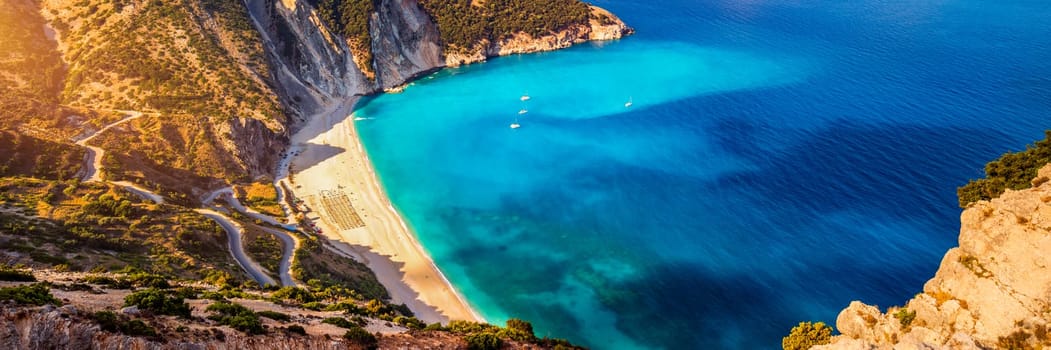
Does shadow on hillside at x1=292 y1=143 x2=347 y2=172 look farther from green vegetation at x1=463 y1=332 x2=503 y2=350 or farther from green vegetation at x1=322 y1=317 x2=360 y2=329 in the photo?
green vegetation at x1=463 y1=332 x2=503 y2=350

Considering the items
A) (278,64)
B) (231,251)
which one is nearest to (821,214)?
(231,251)

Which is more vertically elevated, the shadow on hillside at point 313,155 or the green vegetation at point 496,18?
the green vegetation at point 496,18

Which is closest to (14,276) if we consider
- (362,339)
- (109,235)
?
(109,235)

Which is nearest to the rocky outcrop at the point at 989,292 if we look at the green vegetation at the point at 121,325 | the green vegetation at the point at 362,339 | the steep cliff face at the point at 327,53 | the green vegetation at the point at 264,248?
the green vegetation at the point at 362,339

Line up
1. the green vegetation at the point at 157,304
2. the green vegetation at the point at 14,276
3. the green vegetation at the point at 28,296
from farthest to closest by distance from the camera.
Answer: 1. the green vegetation at the point at 14,276
2. the green vegetation at the point at 157,304
3. the green vegetation at the point at 28,296

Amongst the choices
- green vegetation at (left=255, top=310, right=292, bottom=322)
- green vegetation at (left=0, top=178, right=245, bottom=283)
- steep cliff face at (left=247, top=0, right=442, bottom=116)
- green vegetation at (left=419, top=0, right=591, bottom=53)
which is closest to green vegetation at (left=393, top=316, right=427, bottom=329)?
green vegetation at (left=255, top=310, right=292, bottom=322)

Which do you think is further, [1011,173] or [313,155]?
[313,155]

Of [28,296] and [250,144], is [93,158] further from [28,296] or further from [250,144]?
[28,296]

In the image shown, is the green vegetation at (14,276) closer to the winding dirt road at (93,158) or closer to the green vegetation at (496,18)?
the winding dirt road at (93,158)
